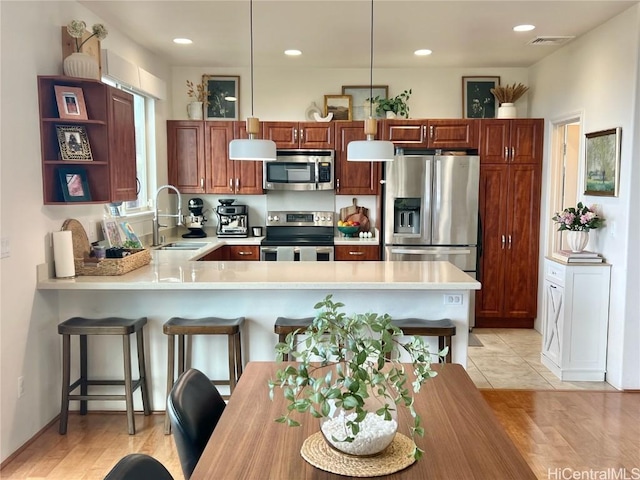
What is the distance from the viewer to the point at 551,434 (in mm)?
3299

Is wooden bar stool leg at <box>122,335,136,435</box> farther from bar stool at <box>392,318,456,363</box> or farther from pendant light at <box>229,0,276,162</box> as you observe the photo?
bar stool at <box>392,318,456,363</box>

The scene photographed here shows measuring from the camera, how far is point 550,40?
189 inches

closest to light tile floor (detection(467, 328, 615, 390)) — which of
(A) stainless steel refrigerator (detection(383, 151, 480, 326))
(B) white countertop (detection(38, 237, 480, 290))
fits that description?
(A) stainless steel refrigerator (detection(383, 151, 480, 326))

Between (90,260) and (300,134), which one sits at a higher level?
(300,134)

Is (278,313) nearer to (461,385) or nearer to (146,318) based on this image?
(146,318)

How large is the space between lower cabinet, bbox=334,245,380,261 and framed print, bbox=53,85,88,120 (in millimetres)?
2898

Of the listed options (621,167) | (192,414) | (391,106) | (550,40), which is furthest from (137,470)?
(391,106)

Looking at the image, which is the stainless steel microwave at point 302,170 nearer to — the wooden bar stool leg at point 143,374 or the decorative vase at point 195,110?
the decorative vase at point 195,110

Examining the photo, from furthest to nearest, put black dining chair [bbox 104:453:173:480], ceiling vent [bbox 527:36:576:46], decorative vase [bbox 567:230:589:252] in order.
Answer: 1. ceiling vent [bbox 527:36:576:46]
2. decorative vase [bbox 567:230:589:252]
3. black dining chair [bbox 104:453:173:480]

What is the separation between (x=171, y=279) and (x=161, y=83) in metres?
2.57

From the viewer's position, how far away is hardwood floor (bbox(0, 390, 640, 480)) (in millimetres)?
2906

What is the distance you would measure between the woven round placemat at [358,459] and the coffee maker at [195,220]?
450 cm

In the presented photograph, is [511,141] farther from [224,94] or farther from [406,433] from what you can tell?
[406,433]

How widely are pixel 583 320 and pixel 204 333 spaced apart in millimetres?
2872
